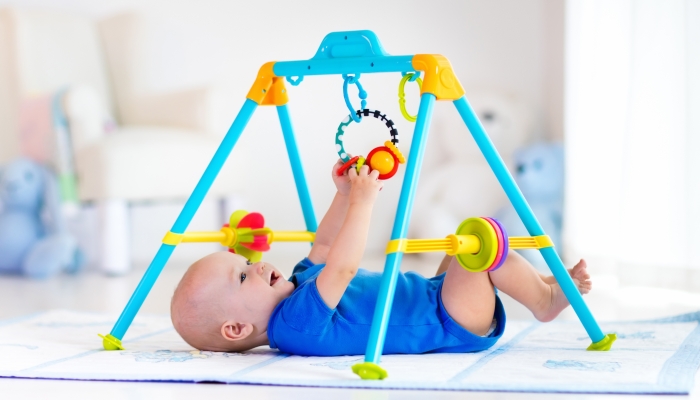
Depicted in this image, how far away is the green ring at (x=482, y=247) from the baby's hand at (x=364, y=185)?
0.15 metres

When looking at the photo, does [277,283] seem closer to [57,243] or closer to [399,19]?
[57,243]

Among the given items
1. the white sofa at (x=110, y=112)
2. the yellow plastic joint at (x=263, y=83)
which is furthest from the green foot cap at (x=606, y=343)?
the white sofa at (x=110, y=112)

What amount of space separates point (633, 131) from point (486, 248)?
1334mm

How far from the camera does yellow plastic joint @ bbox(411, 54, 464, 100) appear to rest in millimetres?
1242

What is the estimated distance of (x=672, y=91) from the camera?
2191 mm

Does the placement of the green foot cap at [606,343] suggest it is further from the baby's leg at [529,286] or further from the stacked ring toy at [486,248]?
the stacked ring toy at [486,248]

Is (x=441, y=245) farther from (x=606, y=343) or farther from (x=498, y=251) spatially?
(x=606, y=343)

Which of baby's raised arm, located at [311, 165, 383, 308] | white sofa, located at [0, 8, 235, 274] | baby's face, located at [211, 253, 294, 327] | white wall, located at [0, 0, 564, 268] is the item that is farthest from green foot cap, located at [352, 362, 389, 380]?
white wall, located at [0, 0, 564, 268]

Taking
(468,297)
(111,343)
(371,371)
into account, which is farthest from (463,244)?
(111,343)

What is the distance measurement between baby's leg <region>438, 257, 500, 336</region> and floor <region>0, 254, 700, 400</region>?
0.26 metres

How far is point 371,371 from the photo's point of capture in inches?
43.1

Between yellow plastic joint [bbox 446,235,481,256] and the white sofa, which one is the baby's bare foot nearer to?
yellow plastic joint [bbox 446,235,481,256]

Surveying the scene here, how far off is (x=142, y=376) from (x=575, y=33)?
2233mm

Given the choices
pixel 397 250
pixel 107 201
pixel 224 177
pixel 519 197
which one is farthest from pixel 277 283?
pixel 224 177
